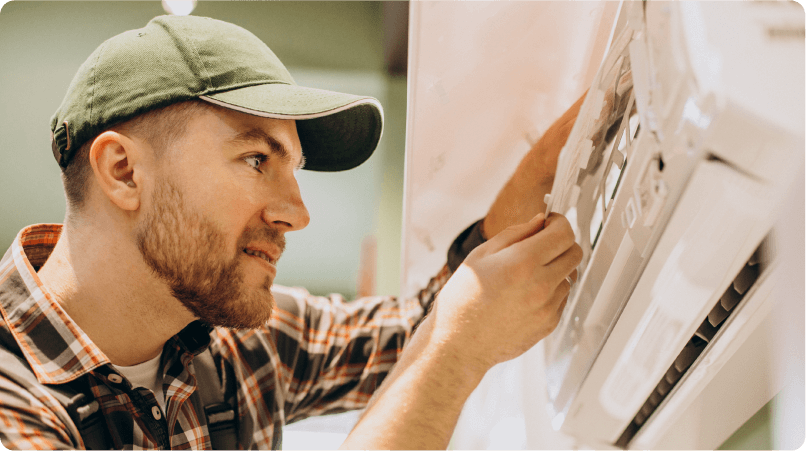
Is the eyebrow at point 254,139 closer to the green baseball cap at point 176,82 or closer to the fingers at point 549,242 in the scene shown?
the green baseball cap at point 176,82

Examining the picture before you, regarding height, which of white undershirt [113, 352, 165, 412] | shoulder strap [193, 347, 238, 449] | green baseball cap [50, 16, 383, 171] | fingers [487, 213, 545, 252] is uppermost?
green baseball cap [50, 16, 383, 171]

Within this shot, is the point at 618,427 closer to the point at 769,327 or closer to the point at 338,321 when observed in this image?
the point at 769,327

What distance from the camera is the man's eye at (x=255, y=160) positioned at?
84 centimetres

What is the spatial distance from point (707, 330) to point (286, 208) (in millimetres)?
683

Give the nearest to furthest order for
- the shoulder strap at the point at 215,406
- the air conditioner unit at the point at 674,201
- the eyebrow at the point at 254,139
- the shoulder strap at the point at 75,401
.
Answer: the air conditioner unit at the point at 674,201
the shoulder strap at the point at 75,401
the eyebrow at the point at 254,139
the shoulder strap at the point at 215,406

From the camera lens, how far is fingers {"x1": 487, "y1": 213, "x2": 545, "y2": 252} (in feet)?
2.00

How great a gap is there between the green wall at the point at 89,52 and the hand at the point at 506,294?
0.63 meters

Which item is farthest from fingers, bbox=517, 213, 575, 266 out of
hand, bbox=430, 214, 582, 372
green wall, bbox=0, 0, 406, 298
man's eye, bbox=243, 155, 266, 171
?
green wall, bbox=0, 0, 406, 298

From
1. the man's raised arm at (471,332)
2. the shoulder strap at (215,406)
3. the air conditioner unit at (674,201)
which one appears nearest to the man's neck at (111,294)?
the shoulder strap at (215,406)

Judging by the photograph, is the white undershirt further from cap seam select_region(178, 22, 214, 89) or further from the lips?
cap seam select_region(178, 22, 214, 89)

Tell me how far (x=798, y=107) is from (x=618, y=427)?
0.58 metres

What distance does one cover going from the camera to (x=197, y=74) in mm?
→ 792

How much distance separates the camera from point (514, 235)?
613 mm

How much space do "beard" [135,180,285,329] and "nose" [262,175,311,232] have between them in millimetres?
45
